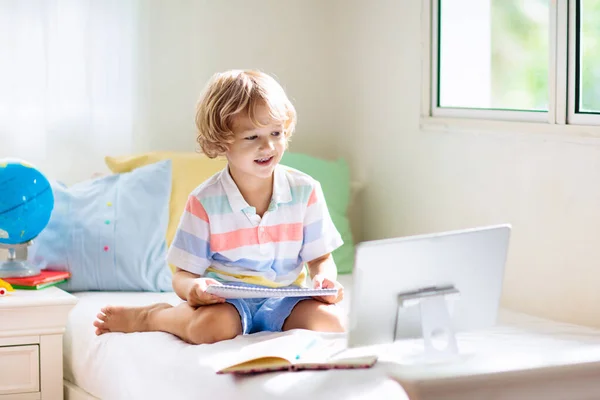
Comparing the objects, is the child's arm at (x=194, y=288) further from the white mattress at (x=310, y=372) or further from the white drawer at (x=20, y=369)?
the white drawer at (x=20, y=369)

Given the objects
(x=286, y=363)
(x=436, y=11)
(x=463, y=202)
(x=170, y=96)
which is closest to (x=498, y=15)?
(x=436, y=11)

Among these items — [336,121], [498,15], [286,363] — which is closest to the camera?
[286,363]

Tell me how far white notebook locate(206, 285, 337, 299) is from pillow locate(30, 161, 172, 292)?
79cm

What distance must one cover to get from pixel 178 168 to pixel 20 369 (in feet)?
2.63

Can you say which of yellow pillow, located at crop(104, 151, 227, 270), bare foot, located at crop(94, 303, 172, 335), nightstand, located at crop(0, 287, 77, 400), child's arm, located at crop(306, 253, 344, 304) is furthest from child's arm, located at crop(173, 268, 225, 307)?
yellow pillow, located at crop(104, 151, 227, 270)

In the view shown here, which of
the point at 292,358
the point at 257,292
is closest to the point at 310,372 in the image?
the point at 292,358

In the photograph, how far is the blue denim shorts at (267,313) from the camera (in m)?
2.17

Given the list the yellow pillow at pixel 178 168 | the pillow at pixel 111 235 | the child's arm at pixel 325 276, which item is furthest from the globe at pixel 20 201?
the child's arm at pixel 325 276

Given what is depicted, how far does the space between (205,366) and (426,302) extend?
0.52 metres

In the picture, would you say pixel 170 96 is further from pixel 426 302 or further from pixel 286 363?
pixel 426 302

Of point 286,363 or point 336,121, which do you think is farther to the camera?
point 336,121

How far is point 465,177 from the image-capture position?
2.92 meters

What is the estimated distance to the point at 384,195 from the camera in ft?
11.1

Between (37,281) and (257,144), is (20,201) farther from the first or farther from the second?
(257,144)
